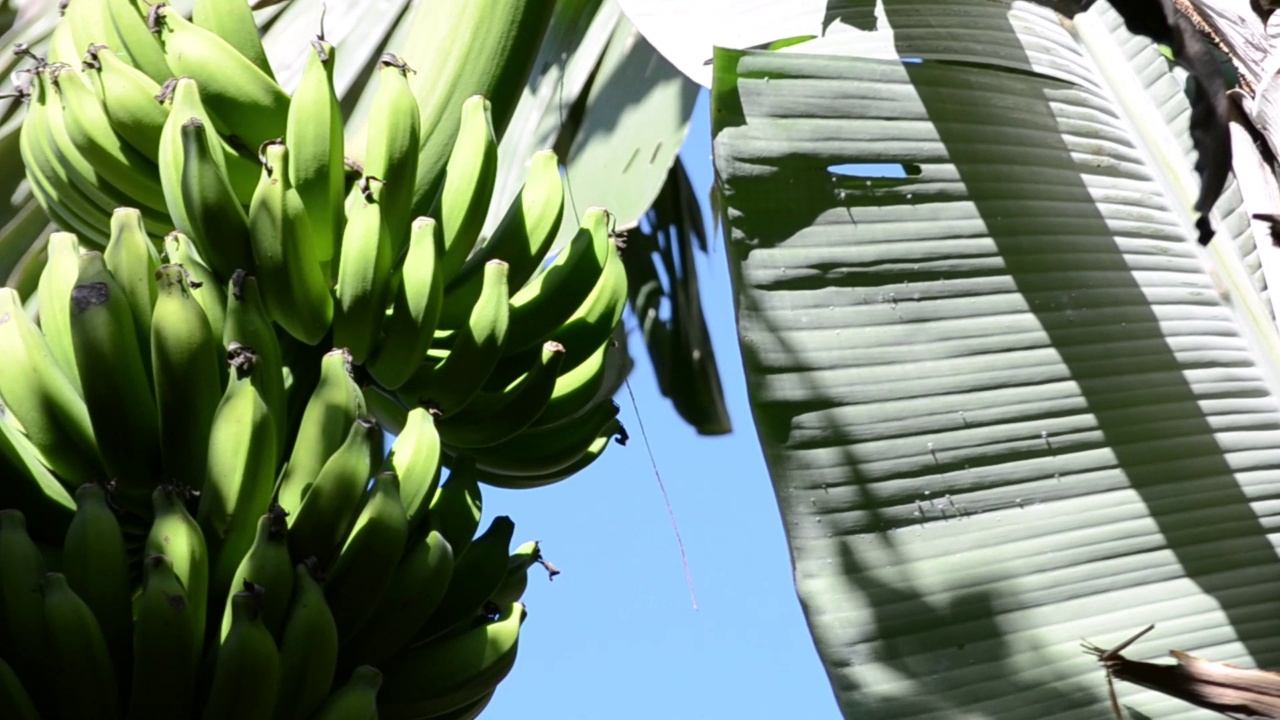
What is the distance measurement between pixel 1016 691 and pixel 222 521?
1.92 feet

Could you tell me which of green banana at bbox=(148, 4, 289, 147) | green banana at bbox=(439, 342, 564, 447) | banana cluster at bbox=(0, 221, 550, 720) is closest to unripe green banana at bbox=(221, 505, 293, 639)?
banana cluster at bbox=(0, 221, 550, 720)

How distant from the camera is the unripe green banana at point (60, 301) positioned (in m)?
0.80

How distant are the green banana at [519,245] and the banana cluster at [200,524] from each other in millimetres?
115

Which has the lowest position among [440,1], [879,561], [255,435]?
[879,561]

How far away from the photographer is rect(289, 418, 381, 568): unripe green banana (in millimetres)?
704

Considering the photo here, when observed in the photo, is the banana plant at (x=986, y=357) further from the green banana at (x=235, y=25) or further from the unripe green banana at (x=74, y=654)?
the unripe green banana at (x=74, y=654)

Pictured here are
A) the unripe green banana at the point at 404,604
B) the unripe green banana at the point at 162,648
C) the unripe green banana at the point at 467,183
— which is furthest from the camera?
the unripe green banana at the point at 467,183

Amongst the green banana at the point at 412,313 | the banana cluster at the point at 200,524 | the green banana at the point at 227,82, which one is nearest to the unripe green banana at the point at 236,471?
the banana cluster at the point at 200,524

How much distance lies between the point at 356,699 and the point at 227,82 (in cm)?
43

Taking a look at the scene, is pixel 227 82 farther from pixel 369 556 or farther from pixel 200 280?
pixel 369 556

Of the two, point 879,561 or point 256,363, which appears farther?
point 879,561

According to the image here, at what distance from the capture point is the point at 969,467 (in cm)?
94

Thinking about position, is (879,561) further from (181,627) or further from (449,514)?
(181,627)

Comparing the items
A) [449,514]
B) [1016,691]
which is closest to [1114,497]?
[1016,691]
